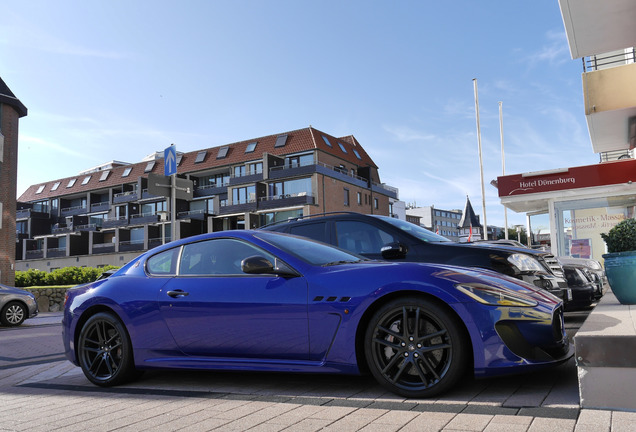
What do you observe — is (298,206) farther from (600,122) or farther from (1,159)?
(600,122)

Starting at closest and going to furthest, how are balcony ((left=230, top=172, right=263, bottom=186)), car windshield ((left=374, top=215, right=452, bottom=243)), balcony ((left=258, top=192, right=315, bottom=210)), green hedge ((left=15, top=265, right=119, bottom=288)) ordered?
1. car windshield ((left=374, top=215, right=452, bottom=243))
2. green hedge ((left=15, top=265, right=119, bottom=288))
3. balcony ((left=258, top=192, right=315, bottom=210))
4. balcony ((left=230, top=172, right=263, bottom=186))

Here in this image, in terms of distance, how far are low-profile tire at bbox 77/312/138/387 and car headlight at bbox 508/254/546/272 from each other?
13.1 feet

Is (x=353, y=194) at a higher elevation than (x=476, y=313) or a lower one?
higher

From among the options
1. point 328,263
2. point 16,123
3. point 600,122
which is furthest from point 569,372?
point 16,123

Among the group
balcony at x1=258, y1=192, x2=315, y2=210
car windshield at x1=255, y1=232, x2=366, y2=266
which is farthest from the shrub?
balcony at x1=258, y1=192, x2=315, y2=210

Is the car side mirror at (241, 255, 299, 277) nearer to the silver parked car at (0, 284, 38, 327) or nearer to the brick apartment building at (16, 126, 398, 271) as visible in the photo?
the silver parked car at (0, 284, 38, 327)

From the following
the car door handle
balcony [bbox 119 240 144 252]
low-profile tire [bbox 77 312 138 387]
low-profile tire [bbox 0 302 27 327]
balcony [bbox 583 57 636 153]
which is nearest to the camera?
the car door handle

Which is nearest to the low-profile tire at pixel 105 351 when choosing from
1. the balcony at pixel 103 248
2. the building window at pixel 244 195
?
the building window at pixel 244 195

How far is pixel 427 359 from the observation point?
3.50 m

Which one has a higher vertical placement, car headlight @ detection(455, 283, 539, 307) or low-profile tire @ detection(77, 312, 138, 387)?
car headlight @ detection(455, 283, 539, 307)

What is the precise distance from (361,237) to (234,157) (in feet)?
174

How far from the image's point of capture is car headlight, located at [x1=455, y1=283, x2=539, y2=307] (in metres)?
3.46

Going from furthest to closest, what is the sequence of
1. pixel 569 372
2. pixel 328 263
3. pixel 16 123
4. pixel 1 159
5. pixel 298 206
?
1. pixel 298 206
2. pixel 16 123
3. pixel 1 159
4. pixel 328 263
5. pixel 569 372

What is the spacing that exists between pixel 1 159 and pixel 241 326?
27011mm
